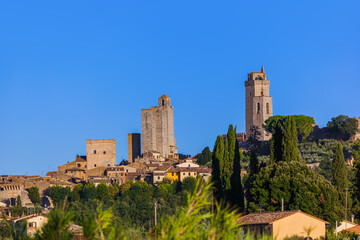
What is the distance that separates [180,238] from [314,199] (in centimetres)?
2655

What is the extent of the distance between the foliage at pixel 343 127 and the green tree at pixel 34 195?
30165 millimetres

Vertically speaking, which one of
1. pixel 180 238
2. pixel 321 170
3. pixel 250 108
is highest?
pixel 250 108

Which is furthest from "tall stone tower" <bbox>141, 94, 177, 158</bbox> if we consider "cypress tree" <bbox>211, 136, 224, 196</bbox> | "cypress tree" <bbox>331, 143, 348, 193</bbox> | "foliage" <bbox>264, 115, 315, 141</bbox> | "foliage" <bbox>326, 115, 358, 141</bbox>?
"cypress tree" <bbox>211, 136, 224, 196</bbox>

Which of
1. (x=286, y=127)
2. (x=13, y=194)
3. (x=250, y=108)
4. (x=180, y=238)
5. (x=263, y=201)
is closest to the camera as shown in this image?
(x=180, y=238)

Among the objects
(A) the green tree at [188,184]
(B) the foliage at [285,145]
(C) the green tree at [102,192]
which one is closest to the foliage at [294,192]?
(B) the foliage at [285,145]

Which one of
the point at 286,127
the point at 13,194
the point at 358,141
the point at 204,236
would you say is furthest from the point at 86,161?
the point at 204,236

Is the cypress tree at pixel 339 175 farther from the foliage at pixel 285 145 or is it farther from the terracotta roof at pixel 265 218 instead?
the terracotta roof at pixel 265 218

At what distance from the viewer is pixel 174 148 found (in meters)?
102

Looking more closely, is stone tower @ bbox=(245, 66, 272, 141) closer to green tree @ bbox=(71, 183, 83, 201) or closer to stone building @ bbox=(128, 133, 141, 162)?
stone building @ bbox=(128, 133, 141, 162)

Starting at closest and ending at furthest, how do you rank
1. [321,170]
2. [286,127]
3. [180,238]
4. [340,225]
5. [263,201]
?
[180,238] → [340,225] → [263,201] → [286,127] → [321,170]

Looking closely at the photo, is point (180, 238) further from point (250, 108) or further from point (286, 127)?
point (250, 108)

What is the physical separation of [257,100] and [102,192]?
31110 mm

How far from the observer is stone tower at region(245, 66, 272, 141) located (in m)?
95.1

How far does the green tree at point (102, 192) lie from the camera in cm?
7019
